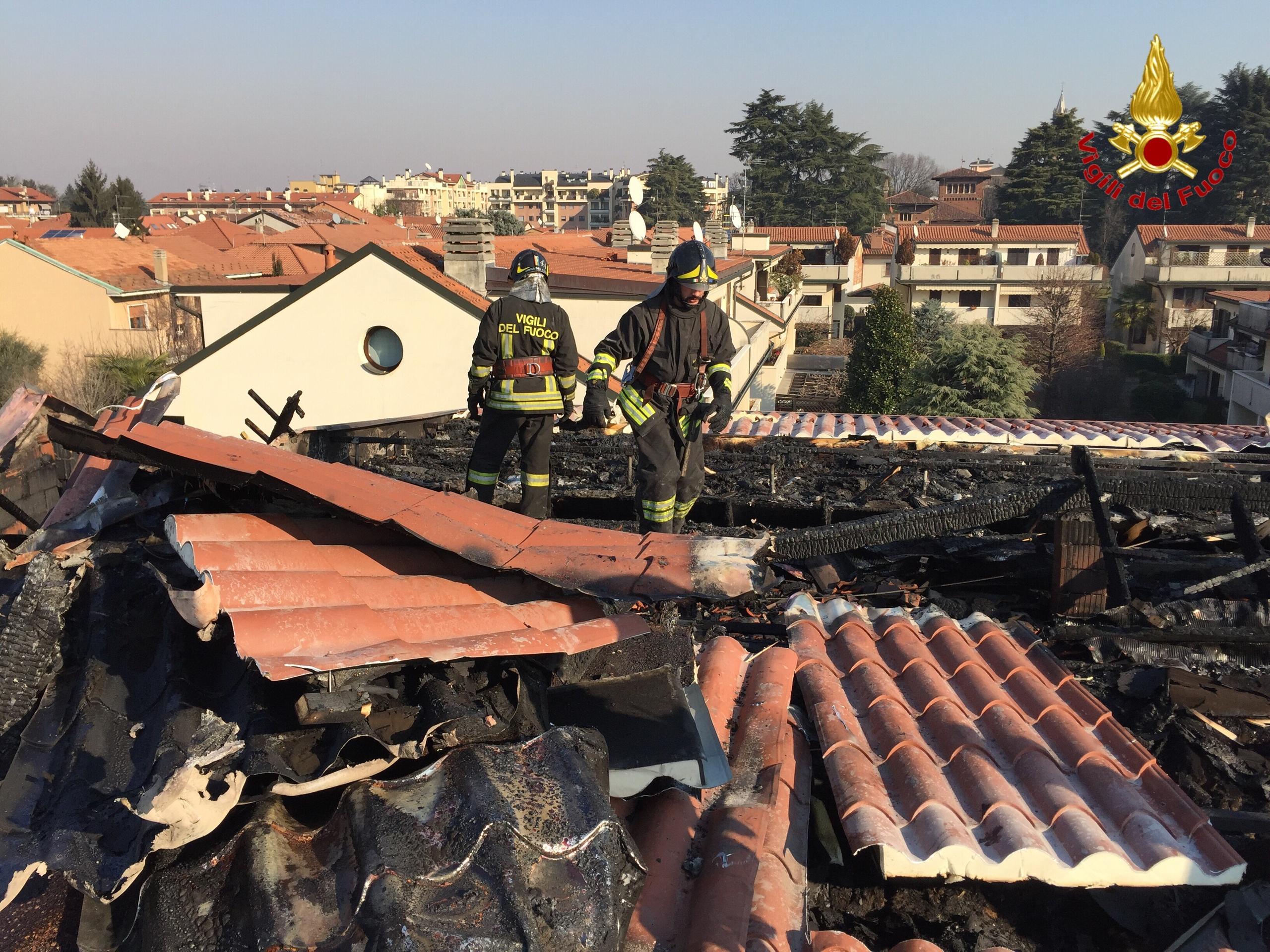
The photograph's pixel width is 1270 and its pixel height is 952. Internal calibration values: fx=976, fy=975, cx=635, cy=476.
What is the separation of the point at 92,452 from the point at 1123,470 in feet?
20.4

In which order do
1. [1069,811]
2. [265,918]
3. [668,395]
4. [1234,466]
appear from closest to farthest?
1. [265,918]
2. [1069,811]
3. [668,395]
4. [1234,466]

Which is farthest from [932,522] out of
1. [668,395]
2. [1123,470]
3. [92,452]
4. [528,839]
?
[92,452]

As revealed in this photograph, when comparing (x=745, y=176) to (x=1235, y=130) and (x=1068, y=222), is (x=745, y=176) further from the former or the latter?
(x=1235, y=130)

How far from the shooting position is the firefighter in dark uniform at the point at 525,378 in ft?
20.9

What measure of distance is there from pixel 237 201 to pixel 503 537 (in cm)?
10925

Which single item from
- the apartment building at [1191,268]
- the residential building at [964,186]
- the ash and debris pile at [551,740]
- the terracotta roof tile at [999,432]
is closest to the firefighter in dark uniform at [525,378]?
the ash and debris pile at [551,740]

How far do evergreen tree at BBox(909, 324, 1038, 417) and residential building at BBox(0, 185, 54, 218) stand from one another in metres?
67.4

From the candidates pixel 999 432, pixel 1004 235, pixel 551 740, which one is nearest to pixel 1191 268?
pixel 1004 235

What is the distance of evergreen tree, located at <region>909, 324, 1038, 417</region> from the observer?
28.4 m

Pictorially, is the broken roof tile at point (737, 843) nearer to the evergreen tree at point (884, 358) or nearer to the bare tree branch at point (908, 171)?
the evergreen tree at point (884, 358)

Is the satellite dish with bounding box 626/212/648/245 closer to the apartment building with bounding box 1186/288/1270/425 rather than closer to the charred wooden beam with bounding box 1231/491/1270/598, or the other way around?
the apartment building with bounding box 1186/288/1270/425

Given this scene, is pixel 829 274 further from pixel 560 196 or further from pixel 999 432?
pixel 560 196

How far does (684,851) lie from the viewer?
9.87 ft

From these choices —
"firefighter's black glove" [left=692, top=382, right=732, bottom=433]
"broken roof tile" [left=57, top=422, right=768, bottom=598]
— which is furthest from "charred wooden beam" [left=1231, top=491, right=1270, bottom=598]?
"broken roof tile" [left=57, top=422, right=768, bottom=598]
